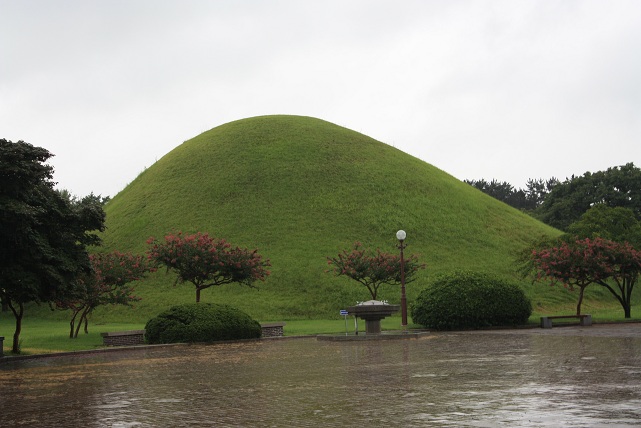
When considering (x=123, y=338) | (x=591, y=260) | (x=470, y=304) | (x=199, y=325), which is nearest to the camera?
(x=199, y=325)

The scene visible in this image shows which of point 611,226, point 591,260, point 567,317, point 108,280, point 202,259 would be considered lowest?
point 567,317

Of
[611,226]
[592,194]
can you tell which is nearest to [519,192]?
[592,194]

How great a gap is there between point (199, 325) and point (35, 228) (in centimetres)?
694

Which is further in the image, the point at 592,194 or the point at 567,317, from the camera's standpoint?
the point at 592,194

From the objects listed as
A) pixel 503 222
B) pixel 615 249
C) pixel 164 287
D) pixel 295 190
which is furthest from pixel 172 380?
pixel 503 222

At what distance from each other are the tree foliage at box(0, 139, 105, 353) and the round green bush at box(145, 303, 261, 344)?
410 centimetres

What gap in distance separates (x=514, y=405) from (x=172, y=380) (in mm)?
7389

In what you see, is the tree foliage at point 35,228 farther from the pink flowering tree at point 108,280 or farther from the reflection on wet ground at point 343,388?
the pink flowering tree at point 108,280

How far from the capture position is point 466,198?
235 ft

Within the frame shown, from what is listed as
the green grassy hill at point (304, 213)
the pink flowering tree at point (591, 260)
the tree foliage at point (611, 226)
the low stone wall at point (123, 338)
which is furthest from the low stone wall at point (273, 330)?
the tree foliage at point (611, 226)

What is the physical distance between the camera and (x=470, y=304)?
98.7 feet

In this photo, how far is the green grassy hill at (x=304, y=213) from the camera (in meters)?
50.8

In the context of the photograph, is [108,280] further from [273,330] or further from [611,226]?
[611,226]

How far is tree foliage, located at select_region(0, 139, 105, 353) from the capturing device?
68.3ft
